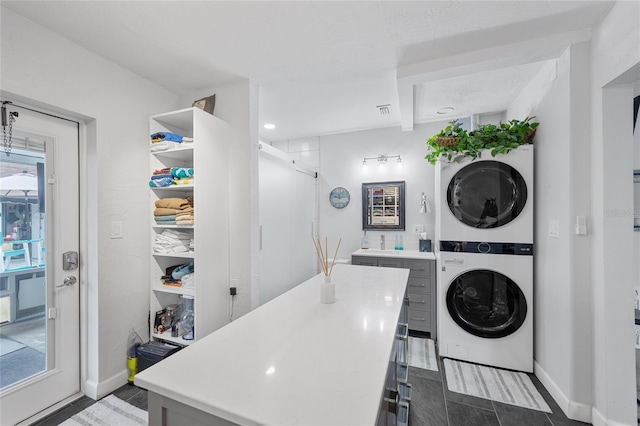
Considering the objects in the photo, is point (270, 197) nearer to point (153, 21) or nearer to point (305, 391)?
point (153, 21)

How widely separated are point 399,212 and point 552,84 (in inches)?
77.8

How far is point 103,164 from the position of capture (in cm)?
197

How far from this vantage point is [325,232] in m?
4.05

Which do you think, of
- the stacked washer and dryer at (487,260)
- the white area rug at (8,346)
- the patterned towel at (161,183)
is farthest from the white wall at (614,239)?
the white area rug at (8,346)

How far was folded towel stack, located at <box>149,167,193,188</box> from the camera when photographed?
7.02 feet

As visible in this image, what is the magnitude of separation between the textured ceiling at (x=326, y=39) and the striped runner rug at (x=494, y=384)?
94.1 inches

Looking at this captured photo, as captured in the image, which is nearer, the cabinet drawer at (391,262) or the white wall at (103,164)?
the white wall at (103,164)

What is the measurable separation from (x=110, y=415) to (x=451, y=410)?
229 cm

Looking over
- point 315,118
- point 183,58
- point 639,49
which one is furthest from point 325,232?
point 639,49

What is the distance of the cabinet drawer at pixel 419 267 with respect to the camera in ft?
9.38

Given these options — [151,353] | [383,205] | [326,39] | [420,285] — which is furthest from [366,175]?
[151,353]

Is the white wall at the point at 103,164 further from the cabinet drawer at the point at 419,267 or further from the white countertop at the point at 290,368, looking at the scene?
the cabinet drawer at the point at 419,267

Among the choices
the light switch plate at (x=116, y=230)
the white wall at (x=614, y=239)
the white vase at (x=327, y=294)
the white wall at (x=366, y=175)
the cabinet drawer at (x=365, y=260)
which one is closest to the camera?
the white vase at (x=327, y=294)

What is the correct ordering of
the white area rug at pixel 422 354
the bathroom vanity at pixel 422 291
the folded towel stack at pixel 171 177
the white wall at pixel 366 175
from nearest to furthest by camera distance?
the folded towel stack at pixel 171 177, the white area rug at pixel 422 354, the bathroom vanity at pixel 422 291, the white wall at pixel 366 175
